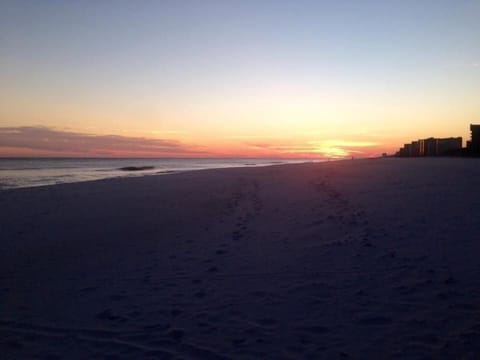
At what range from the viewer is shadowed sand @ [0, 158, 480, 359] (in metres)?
4.34

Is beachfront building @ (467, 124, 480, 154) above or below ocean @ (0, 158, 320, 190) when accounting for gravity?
above

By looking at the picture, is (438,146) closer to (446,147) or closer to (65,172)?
(446,147)

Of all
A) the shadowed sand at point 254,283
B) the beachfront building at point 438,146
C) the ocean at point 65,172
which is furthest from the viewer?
the beachfront building at point 438,146

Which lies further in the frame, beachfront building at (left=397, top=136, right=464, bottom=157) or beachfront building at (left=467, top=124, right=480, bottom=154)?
beachfront building at (left=397, top=136, right=464, bottom=157)

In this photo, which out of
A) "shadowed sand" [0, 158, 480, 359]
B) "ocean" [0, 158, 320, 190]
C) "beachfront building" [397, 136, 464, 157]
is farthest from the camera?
"beachfront building" [397, 136, 464, 157]

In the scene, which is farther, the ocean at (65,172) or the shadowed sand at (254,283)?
the ocean at (65,172)

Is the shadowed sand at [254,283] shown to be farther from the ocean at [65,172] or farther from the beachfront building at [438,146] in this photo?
the beachfront building at [438,146]

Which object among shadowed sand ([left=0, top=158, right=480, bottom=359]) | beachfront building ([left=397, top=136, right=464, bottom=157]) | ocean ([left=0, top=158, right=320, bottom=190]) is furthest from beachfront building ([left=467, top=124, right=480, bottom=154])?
ocean ([left=0, top=158, right=320, bottom=190])

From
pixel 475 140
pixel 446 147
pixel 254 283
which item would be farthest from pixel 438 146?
pixel 254 283

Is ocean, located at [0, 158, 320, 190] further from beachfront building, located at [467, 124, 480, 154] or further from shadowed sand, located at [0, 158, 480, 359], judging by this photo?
beachfront building, located at [467, 124, 480, 154]

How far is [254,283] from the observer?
20.0 ft

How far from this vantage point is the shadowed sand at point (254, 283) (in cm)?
434

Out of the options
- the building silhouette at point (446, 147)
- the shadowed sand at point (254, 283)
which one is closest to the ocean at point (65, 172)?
the shadowed sand at point (254, 283)

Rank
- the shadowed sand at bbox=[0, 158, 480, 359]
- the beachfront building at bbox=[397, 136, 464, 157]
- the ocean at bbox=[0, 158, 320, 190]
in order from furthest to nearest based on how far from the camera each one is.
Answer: the beachfront building at bbox=[397, 136, 464, 157] < the ocean at bbox=[0, 158, 320, 190] < the shadowed sand at bbox=[0, 158, 480, 359]
